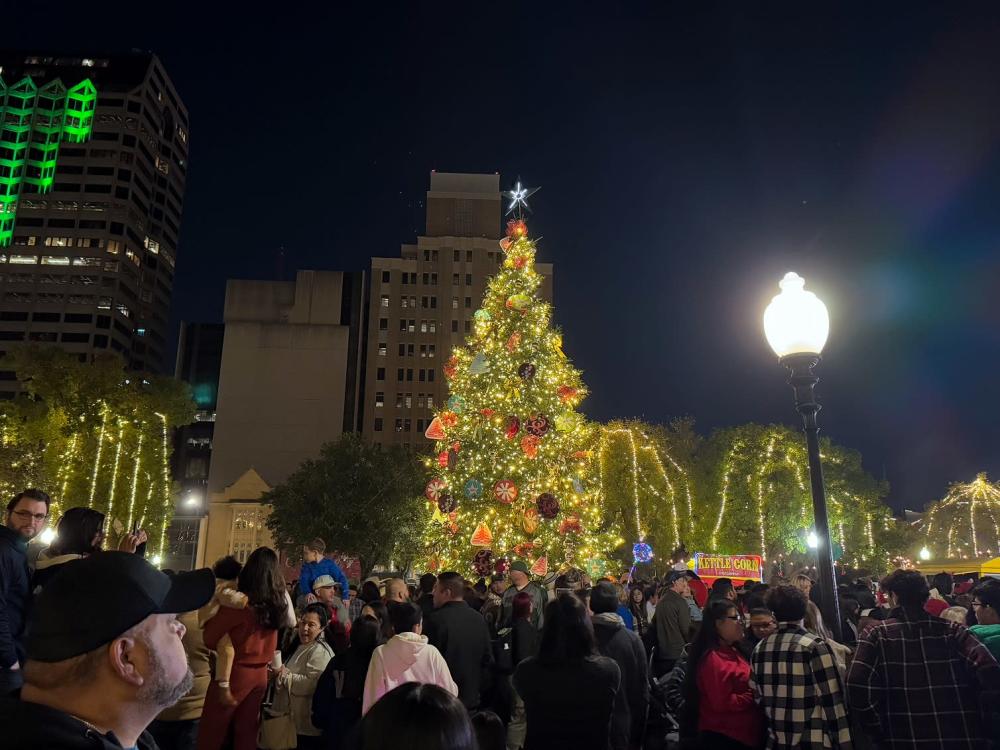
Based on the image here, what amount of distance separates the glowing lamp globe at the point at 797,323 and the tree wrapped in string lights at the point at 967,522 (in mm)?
41938

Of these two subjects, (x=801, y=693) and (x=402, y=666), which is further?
(x=402, y=666)

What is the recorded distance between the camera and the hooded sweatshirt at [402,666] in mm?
5156

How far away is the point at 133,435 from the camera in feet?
128

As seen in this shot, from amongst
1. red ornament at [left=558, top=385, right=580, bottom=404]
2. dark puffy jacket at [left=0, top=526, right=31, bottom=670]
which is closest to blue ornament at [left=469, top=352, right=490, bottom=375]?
red ornament at [left=558, top=385, right=580, bottom=404]

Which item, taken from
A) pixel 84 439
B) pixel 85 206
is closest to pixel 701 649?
pixel 84 439

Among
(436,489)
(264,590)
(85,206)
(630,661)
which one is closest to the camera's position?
(264,590)

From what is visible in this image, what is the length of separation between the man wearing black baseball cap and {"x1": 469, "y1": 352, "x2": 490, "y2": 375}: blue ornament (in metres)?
19.5

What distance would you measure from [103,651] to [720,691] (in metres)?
4.43

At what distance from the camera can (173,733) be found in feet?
18.7

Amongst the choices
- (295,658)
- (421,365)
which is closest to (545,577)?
(295,658)

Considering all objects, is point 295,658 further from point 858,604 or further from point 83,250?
point 83,250

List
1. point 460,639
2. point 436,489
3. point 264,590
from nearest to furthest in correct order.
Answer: point 264,590, point 460,639, point 436,489

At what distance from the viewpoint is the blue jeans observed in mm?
5695

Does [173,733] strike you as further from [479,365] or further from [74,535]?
[479,365]
